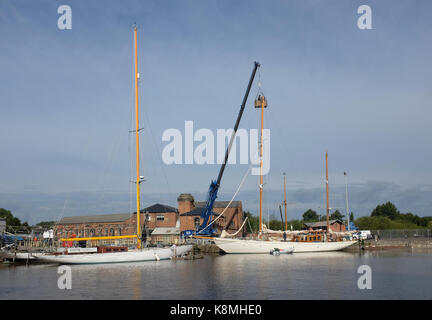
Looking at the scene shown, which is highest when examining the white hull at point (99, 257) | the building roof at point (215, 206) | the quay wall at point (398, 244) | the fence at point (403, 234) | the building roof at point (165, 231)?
the building roof at point (215, 206)

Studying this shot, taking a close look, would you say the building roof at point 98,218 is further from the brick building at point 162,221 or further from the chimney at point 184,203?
the chimney at point 184,203

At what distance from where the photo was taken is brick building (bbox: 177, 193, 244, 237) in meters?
89.6

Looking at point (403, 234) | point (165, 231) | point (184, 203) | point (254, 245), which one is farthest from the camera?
point (184, 203)

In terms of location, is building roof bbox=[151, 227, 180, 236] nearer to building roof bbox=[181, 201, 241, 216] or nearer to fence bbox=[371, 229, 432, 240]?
building roof bbox=[181, 201, 241, 216]

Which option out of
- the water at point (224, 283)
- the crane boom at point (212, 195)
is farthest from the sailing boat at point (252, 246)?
the water at point (224, 283)

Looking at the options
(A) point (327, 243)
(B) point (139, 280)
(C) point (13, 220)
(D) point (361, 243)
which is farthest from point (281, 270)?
(C) point (13, 220)

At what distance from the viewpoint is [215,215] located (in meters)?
89.4

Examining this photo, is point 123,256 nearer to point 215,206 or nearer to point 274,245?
point 274,245

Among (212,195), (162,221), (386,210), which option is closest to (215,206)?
(162,221)

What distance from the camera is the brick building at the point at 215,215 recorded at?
89562 mm

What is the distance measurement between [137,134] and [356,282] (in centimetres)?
3157

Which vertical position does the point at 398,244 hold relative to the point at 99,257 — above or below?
below

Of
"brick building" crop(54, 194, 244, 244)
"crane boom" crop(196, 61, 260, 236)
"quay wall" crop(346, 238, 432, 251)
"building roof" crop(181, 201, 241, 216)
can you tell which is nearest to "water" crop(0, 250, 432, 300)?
"crane boom" crop(196, 61, 260, 236)

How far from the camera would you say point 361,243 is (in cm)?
7706
